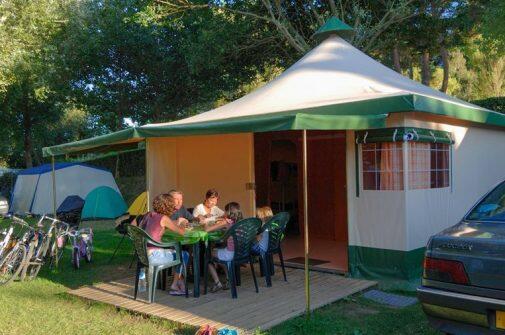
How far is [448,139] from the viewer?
7039 millimetres

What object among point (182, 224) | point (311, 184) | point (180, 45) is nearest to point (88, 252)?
point (182, 224)

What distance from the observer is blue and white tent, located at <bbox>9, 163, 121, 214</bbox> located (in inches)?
637

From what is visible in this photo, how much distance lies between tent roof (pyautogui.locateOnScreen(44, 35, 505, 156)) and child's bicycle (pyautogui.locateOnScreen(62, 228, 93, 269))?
1.34 metres

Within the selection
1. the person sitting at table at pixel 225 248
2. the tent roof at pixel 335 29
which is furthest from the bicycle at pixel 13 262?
the tent roof at pixel 335 29

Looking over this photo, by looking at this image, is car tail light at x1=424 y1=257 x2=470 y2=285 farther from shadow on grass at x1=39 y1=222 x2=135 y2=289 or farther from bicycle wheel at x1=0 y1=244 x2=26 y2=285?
bicycle wheel at x1=0 y1=244 x2=26 y2=285

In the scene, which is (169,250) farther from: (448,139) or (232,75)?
(232,75)

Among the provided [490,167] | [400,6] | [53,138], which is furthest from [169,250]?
[53,138]

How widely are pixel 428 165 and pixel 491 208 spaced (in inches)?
109

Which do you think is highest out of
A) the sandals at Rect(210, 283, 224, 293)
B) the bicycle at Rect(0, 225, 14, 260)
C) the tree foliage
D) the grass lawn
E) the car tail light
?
the tree foliage

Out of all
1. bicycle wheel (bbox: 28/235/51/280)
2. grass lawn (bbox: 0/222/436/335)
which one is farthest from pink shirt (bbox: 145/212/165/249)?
bicycle wheel (bbox: 28/235/51/280)

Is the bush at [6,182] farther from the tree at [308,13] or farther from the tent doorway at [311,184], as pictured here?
the tent doorway at [311,184]

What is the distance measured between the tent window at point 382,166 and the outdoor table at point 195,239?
221 centimetres

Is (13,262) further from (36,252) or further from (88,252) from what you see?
(88,252)

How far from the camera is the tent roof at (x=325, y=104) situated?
557 cm
